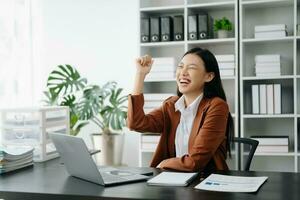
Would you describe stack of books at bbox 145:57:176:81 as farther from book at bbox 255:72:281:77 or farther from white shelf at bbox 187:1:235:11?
book at bbox 255:72:281:77

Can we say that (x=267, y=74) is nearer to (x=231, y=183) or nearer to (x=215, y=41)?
(x=215, y=41)

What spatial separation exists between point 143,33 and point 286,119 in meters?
1.53

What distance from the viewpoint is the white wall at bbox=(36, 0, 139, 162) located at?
4.30 m

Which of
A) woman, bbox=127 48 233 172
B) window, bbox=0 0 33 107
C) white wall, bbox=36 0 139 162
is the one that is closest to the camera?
woman, bbox=127 48 233 172

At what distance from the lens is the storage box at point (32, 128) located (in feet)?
7.17

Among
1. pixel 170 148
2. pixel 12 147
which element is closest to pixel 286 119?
pixel 170 148

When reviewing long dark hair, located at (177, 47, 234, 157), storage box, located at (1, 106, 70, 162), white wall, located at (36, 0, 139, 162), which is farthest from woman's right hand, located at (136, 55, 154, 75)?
white wall, located at (36, 0, 139, 162)

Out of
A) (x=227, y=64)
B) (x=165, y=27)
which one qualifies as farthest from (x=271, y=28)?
(x=165, y=27)

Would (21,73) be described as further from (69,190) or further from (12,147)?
(69,190)

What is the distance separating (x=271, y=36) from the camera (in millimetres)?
3488

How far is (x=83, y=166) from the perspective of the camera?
1.60 m

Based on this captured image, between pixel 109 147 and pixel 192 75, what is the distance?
2.07m

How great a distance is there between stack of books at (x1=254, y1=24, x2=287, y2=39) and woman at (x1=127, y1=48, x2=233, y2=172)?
153 cm

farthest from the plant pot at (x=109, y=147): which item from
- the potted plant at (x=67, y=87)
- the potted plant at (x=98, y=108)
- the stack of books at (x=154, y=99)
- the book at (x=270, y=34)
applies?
the book at (x=270, y=34)
